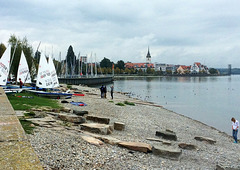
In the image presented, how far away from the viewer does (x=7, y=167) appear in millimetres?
5148

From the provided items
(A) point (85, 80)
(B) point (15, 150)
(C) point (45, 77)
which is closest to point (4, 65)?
(C) point (45, 77)

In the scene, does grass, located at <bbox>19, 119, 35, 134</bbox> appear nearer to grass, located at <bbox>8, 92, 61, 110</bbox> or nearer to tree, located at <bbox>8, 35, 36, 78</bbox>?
grass, located at <bbox>8, 92, 61, 110</bbox>

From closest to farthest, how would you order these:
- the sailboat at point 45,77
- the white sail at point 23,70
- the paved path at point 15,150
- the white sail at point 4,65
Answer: the paved path at point 15,150, the white sail at point 4,65, the sailboat at point 45,77, the white sail at point 23,70

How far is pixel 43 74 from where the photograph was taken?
25969 millimetres

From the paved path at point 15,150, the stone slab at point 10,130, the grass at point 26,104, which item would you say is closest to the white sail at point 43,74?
the grass at point 26,104

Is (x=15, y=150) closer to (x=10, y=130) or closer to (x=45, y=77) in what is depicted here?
(x=10, y=130)

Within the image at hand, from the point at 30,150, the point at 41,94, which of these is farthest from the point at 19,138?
the point at 41,94

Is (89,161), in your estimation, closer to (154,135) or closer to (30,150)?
(30,150)

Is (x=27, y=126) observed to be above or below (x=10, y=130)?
below

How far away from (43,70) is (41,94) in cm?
268

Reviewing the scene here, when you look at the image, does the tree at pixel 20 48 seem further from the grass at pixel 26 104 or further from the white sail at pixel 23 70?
the grass at pixel 26 104

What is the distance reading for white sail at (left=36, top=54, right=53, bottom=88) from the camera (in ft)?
84.4

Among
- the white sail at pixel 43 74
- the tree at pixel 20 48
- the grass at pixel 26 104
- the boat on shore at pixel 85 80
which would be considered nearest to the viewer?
the grass at pixel 26 104

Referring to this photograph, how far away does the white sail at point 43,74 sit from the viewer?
2573 cm
